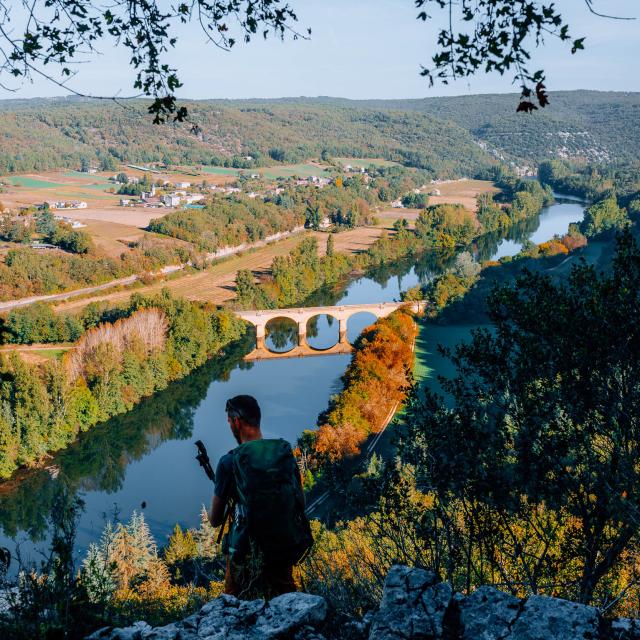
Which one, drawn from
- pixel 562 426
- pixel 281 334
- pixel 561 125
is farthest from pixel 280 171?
pixel 562 426

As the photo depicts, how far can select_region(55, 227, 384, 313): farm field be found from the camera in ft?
108

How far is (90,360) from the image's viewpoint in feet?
71.1

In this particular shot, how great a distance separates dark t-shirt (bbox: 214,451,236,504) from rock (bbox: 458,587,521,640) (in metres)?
0.93

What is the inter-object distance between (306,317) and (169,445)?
12035 millimetres

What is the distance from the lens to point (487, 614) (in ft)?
7.54

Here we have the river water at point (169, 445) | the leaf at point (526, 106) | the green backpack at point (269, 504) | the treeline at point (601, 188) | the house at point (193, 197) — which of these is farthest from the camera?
the house at point (193, 197)

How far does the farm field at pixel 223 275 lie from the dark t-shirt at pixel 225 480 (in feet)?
96.1

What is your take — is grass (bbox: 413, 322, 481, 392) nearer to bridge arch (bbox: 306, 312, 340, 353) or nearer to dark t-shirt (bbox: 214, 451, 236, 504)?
bridge arch (bbox: 306, 312, 340, 353)

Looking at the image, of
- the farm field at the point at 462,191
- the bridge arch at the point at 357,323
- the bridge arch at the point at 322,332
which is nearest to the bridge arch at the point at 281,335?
the bridge arch at the point at 322,332

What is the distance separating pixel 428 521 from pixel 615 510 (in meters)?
1.10

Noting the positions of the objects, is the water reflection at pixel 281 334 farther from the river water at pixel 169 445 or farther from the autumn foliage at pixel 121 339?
the autumn foliage at pixel 121 339

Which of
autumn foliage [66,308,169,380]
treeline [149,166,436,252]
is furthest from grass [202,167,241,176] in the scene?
autumn foliage [66,308,169,380]

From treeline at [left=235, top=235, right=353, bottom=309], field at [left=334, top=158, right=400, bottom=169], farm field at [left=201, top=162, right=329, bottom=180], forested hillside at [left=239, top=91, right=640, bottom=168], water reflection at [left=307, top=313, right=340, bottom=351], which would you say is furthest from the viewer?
forested hillside at [left=239, top=91, right=640, bottom=168]

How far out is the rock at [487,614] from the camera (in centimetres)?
224
